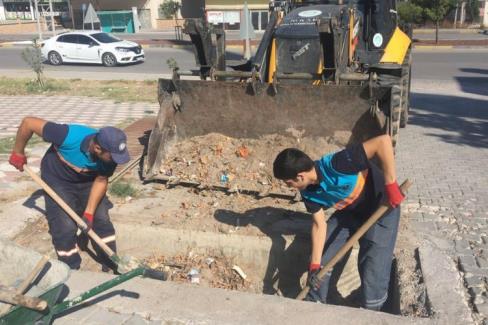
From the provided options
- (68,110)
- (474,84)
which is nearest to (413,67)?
(474,84)

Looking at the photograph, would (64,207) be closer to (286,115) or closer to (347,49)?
(286,115)

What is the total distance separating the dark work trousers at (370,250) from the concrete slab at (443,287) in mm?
364

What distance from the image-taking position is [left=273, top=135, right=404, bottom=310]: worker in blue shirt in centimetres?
341

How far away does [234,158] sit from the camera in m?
6.06

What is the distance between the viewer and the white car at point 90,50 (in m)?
19.7

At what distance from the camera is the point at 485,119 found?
9.26m

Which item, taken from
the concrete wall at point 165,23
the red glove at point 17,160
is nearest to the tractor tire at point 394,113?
the red glove at point 17,160

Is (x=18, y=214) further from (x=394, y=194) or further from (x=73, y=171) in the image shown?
(x=394, y=194)

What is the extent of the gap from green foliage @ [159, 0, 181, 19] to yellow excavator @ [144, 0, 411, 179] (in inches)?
1348

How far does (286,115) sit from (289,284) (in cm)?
208

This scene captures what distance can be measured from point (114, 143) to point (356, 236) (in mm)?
1944

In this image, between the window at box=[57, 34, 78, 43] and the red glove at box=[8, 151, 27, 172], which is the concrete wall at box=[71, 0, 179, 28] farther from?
the red glove at box=[8, 151, 27, 172]

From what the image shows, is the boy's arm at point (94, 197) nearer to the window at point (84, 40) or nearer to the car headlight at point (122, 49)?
the car headlight at point (122, 49)

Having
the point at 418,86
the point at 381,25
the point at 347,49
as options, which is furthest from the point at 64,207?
the point at 418,86
